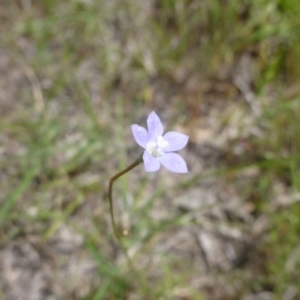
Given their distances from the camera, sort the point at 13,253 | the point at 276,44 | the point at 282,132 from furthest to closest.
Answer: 1. the point at 276,44
2. the point at 282,132
3. the point at 13,253

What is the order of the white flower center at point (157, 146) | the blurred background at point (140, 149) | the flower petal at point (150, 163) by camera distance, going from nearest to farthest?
1. the flower petal at point (150, 163)
2. the white flower center at point (157, 146)
3. the blurred background at point (140, 149)

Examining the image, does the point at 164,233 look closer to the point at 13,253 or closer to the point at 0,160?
the point at 13,253

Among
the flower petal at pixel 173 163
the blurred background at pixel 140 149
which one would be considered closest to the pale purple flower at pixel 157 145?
the flower petal at pixel 173 163

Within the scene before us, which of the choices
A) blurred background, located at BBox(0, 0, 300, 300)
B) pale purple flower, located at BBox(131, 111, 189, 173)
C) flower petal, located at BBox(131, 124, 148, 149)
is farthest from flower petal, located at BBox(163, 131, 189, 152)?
blurred background, located at BBox(0, 0, 300, 300)

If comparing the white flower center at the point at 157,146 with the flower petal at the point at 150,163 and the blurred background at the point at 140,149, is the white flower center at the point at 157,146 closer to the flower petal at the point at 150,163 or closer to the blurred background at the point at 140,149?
the flower petal at the point at 150,163

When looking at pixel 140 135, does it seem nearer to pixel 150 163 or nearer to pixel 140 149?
pixel 150 163

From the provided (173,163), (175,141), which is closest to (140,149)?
(175,141)

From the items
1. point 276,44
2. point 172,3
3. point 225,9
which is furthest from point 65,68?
point 276,44
